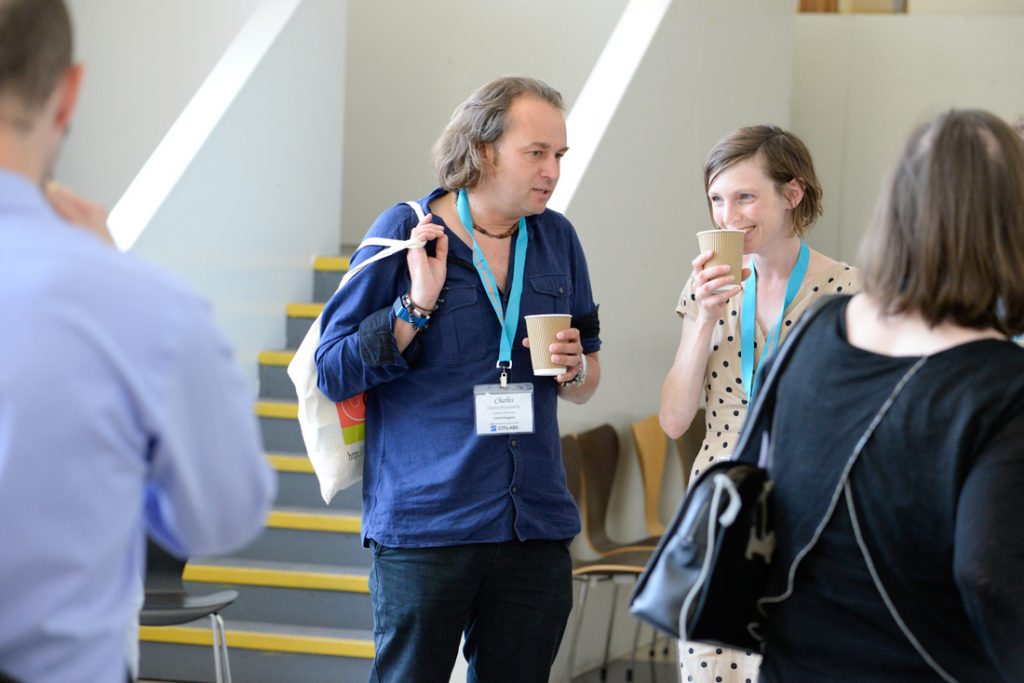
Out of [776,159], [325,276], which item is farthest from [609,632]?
[776,159]

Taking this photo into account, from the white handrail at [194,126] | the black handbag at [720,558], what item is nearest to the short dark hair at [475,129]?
the black handbag at [720,558]

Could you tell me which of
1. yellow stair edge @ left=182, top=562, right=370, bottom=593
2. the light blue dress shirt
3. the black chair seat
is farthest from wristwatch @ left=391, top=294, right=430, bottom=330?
yellow stair edge @ left=182, top=562, right=370, bottom=593

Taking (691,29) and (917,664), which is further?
(691,29)

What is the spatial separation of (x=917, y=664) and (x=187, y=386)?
0.98m

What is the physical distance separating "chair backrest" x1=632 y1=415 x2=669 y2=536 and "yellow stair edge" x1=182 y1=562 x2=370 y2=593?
1.43 m

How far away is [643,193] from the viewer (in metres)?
5.45

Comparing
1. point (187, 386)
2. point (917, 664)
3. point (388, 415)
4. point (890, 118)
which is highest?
point (890, 118)

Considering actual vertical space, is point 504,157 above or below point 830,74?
below

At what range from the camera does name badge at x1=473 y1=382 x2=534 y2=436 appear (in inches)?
102

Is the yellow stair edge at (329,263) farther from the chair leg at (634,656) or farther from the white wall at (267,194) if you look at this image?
the chair leg at (634,656)

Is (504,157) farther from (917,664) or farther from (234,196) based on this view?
(234,196)

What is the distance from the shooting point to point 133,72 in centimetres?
690

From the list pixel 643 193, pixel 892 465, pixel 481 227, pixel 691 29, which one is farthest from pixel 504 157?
pixel 691 29

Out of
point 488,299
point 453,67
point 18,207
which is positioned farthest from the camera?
point 453,67
